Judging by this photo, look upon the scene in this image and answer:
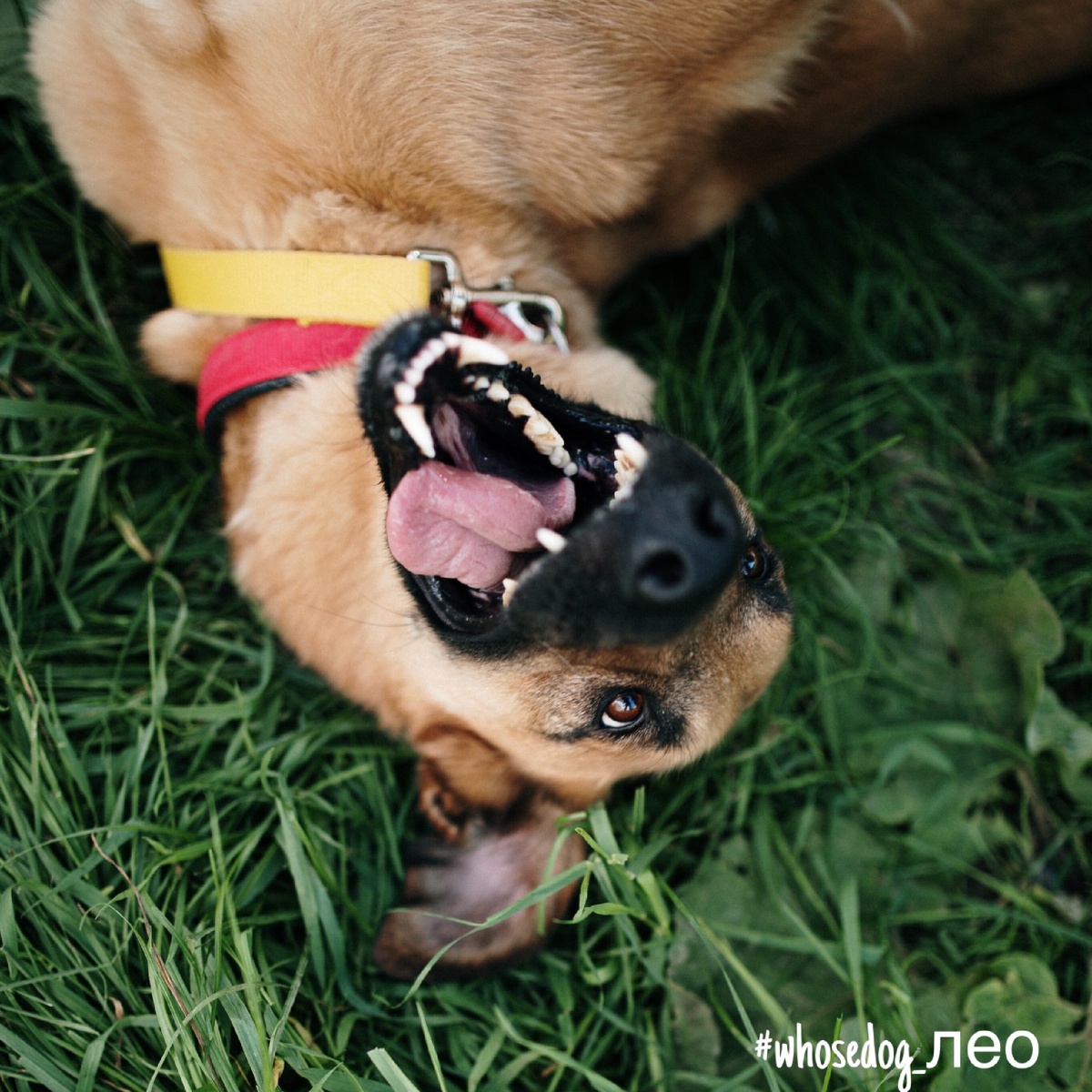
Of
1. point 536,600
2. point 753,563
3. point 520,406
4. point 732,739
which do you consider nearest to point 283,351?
point 520,406

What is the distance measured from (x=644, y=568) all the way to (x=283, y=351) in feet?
3.49

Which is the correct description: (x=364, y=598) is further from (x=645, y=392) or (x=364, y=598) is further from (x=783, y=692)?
(x=783, y=692)

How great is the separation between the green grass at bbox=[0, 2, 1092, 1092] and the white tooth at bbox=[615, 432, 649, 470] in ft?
3.30

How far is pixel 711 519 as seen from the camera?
1.68 meters

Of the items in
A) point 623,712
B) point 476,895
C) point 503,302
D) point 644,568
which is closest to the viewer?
point 644,568

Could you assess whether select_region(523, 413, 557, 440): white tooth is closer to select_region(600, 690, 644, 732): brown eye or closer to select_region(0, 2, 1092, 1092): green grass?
select_region(600, 690, 644, 732): brown eye

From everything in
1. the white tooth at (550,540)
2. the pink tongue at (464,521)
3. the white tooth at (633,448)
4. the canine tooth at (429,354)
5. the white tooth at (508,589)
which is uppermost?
the canine tooth at (429,354)

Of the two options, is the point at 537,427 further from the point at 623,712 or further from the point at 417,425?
the point at 623,712

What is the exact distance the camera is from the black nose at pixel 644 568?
62.9 inches

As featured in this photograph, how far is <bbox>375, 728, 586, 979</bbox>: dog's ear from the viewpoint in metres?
2.33

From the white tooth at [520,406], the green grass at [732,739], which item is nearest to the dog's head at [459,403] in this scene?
the white tooth at [520,406]

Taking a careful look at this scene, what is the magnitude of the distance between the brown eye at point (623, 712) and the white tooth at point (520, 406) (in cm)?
66

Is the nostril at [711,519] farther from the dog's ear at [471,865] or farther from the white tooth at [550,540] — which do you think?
the dog's ear at [471,865]

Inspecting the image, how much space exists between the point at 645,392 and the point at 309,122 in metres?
1.05
